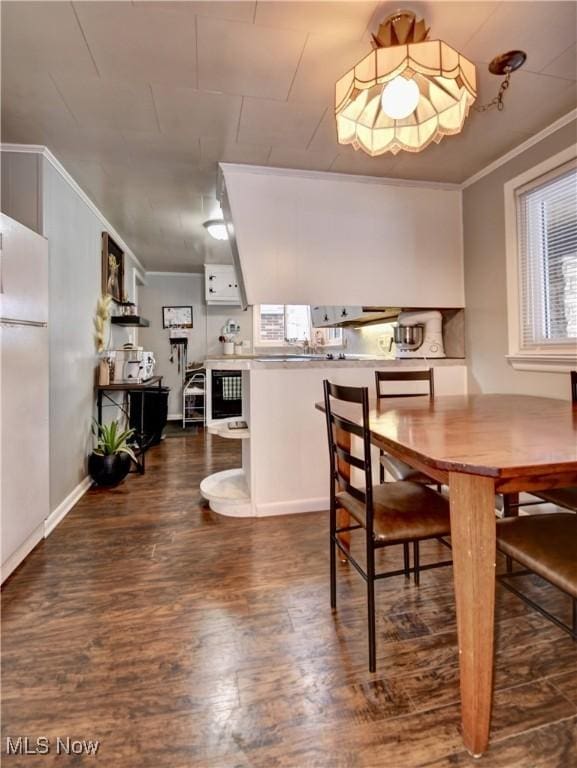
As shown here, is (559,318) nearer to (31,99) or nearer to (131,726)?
Answer: (131,726)

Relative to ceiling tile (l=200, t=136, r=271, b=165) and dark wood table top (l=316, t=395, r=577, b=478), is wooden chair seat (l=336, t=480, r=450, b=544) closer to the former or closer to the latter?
dark wood table top (l=316, t=395, r=577, b=478)

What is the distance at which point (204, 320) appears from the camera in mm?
6375

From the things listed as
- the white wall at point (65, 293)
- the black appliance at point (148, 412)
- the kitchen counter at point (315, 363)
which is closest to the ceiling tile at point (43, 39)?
the white wall at point (65, 293)

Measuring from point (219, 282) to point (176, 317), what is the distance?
105 cm

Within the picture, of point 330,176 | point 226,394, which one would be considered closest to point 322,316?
point 330,176

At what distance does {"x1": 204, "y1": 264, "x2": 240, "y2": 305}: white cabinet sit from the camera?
5766 millimetres

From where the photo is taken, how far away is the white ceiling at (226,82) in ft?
4.95

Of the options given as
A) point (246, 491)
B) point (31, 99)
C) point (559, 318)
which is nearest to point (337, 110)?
point (31, 99)

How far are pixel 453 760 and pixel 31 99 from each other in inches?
124

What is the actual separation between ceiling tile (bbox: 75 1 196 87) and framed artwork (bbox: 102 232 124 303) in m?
2.13

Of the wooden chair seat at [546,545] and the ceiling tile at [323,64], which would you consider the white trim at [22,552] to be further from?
the ceiling tile at [323,64]

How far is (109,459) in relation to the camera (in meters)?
3.26

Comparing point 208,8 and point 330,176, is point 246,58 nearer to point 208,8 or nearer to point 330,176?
point 208,8

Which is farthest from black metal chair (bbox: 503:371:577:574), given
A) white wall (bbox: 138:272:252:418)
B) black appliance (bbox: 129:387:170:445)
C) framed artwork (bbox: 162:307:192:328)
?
framed artwork (bbox: 162:307:192:328)
